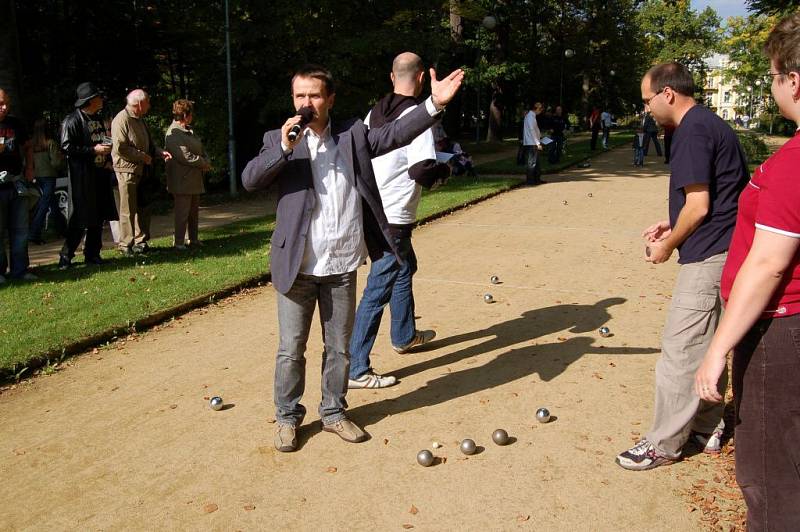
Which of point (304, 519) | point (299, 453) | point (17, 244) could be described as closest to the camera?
point (304, 519)

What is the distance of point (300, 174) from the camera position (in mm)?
4035

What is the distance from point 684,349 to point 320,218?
2.09 meters

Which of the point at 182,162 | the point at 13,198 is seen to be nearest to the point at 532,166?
the point at 182,162

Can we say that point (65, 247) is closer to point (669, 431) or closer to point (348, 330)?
point (348, 330)

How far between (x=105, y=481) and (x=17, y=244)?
5.20 m

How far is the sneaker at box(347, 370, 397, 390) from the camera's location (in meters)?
5.22

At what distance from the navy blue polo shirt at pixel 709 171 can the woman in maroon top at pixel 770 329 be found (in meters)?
1.05

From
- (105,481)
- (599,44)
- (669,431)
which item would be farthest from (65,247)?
(599,44)

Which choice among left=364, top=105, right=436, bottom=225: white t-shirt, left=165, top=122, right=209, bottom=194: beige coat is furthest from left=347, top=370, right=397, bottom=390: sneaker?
left=165, top=122, right=209, bottom=194: beige coat

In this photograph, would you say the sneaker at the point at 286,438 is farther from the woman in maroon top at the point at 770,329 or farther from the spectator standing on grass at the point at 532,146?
the spectator standing on grass at the point at 532,146

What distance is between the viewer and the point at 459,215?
43.5ft

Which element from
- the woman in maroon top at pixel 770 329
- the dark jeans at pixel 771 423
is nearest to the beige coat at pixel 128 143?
the woman in maroon top at pixel 770 329

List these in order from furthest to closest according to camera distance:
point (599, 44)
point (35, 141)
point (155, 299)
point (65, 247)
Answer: point (599, 44) → point (35, 141) → point (65, 247) → point (155, 299)

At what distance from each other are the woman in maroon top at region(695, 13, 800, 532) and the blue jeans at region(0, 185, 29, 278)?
7.70 meters
